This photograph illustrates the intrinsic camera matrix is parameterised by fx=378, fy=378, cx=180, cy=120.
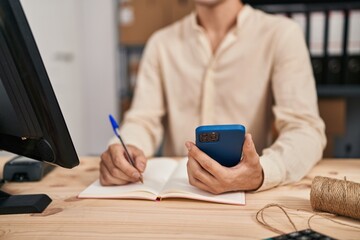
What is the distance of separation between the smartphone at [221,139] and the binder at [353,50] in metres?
1.59

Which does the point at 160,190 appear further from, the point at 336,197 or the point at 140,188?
the point at 336,197

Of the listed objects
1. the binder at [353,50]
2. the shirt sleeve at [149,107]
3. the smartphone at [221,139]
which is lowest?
the binder at [353,50]

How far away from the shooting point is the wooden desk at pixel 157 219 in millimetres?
539

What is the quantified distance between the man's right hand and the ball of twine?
1.08 ft

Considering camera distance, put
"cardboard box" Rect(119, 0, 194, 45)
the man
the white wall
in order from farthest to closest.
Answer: the white wall
"cardboard box" Rect(119, 0, 194, 45)
the man

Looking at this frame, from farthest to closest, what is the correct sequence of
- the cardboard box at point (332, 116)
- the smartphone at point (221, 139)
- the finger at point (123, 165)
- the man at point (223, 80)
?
1. the cardboard box at point (332, 116)
2. the man at point (223, 80)
3. the finger at point (123, 165)
4. the smartphone at point (221, 139)

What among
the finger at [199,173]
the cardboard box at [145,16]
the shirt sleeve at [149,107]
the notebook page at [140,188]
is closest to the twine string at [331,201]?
the finger at [199,173]

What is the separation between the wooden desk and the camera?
54 centimetres

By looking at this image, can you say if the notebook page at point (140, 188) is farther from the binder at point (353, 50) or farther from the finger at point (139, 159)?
the binder at point (353, 50)

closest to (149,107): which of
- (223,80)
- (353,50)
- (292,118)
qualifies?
(223,80)

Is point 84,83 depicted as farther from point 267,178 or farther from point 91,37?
point 267,178

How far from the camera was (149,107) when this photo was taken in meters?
1.32

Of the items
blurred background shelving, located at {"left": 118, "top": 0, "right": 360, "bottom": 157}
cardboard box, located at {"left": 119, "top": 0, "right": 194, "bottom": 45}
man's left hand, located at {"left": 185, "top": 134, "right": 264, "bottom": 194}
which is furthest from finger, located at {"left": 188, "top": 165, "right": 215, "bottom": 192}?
cardboard box, located at {"left": 119, "top": 0, "right": 194, "bottom": 45}

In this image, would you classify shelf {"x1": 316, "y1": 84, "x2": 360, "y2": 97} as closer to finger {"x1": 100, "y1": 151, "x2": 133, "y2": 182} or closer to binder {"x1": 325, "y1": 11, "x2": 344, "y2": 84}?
binder {"x1": 325, "y1": 11, "x2": 344, "y2": 84}
